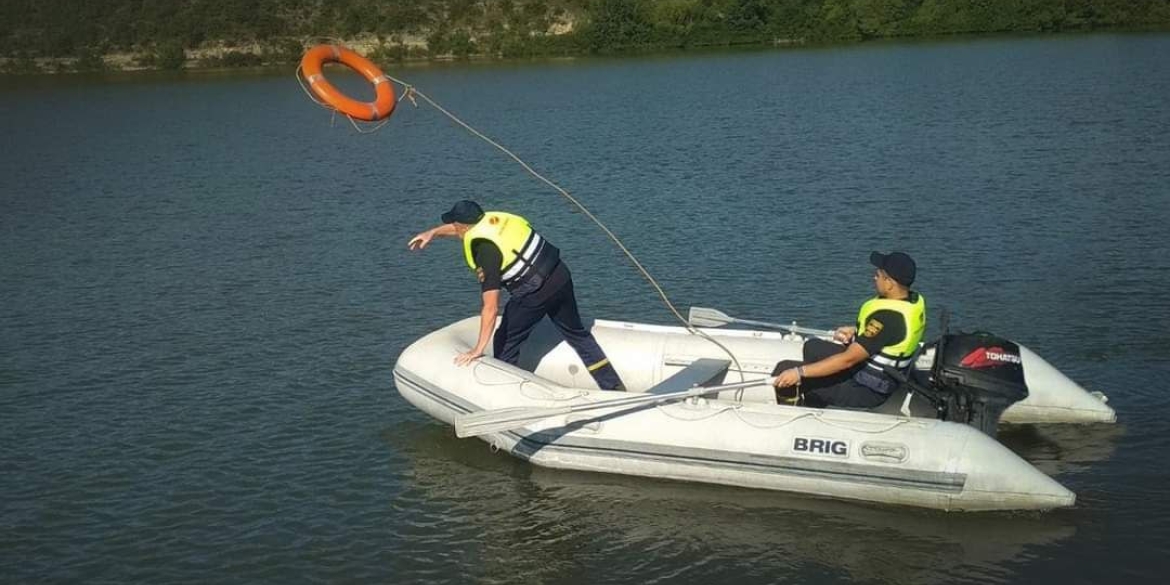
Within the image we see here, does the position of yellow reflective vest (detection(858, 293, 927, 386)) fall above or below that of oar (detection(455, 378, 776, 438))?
above

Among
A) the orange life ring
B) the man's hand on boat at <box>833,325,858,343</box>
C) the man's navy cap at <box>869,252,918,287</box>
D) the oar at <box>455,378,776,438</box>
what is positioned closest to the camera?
the man's navy cap at <box>869,252,918,287</box>

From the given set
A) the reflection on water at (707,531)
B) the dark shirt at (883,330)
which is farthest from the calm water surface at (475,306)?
the dark shirt at (883,330)

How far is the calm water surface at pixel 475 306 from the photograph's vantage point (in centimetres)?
805

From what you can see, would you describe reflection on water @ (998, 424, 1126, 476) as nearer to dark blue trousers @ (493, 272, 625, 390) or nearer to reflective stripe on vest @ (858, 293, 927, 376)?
reflective stripe on vest @ (858, 293, 927, 376)

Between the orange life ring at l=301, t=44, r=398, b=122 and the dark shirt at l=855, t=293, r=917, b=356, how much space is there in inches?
195

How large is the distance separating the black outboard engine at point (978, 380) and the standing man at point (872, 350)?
0.92 feet

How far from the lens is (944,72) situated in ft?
124

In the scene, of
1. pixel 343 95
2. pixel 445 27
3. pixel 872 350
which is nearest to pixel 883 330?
pixel 872 350

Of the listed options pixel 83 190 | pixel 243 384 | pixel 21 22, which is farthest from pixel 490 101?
pixel 21 22

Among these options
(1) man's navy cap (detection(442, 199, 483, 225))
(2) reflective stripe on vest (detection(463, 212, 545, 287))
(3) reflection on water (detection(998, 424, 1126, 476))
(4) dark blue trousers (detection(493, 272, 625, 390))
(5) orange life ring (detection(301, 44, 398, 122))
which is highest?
(5) orange life ring (detection(301, 44, 398, 122))

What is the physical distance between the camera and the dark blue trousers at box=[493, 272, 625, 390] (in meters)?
9.62

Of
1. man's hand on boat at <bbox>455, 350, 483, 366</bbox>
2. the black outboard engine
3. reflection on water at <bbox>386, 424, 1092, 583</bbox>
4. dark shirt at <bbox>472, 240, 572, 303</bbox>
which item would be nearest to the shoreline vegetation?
dark shirt at <bbox>472, 240, 572, 303</bbox>

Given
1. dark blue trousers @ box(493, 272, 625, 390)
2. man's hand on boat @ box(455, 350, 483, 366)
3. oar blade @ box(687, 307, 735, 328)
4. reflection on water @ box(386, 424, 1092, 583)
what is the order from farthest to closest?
oar blade @ box(687, 307, 735, 328)
dark blue trousers @ box(493, 272, 625, 390)
man's hand on boat @ box(455, 350, 483, 366)
reflection on water @ box(386, 424, 1092, 583)

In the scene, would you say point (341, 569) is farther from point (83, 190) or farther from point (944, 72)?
point (944, 72)
